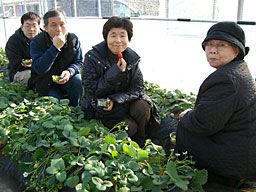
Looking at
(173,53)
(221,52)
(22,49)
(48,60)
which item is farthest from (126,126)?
(22,49)

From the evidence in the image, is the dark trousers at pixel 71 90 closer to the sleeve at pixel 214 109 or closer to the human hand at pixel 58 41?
the human hand at pixel 58 41

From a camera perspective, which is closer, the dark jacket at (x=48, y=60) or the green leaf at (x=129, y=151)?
the green leaf at (x=129, y=151)

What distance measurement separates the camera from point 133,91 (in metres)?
2.79

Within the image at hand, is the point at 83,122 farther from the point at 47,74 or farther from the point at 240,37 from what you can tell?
the point at 240,37

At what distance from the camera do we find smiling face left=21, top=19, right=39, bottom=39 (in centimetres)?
385

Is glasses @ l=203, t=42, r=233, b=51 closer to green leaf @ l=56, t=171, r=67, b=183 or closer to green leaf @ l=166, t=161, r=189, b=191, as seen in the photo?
green leaf @ l=166, t=161, r=189, b=191

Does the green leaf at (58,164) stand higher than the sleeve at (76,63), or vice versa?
the sleeve at (76,63)

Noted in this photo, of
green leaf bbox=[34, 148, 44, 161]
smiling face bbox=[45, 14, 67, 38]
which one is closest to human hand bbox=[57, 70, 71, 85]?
smiling face bbox=[45, 14, 67, 38]

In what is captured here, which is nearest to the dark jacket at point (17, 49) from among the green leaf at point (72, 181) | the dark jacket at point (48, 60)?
the dark jacket at point (48, 60)

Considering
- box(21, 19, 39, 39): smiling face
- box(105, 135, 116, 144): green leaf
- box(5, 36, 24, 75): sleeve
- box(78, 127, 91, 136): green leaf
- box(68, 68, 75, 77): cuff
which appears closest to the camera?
box(105, 135, 116, 144): green leaf

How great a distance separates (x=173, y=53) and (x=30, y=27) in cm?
168

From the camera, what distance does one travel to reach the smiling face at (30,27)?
3854 millimetres

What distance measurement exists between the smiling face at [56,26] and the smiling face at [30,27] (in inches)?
25.3

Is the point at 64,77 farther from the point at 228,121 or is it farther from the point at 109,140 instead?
the point at 228,121
